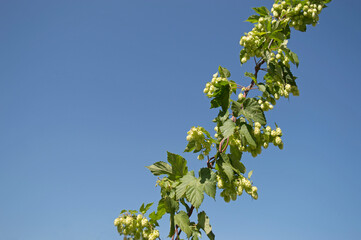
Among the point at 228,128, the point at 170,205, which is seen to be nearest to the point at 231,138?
the point at 228,128

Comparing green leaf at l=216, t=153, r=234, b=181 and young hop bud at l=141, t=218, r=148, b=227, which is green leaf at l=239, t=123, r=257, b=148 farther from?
young hop bud at l=141, t=218, r=148, b=227

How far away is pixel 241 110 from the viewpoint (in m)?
3.17

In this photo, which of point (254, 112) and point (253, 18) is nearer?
point (254, 112)

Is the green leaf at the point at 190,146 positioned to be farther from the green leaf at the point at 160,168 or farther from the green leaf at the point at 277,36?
the green leaf at the point at 277,36

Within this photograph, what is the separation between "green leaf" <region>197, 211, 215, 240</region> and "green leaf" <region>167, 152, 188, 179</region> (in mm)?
477

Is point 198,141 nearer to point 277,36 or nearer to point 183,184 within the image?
point 183,184

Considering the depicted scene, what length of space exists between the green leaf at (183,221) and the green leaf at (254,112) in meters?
1.25

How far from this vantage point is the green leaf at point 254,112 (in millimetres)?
3131

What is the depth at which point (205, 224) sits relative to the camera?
3049mm

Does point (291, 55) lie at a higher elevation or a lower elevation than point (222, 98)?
higher

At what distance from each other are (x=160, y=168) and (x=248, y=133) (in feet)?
3.39

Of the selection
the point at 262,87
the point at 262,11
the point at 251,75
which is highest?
the point at 262,11

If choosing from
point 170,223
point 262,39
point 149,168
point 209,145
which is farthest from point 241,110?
point 170,223

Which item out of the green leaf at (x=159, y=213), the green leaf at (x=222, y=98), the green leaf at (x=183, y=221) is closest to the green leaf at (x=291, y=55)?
the green leaf at (x=222, y=98)
